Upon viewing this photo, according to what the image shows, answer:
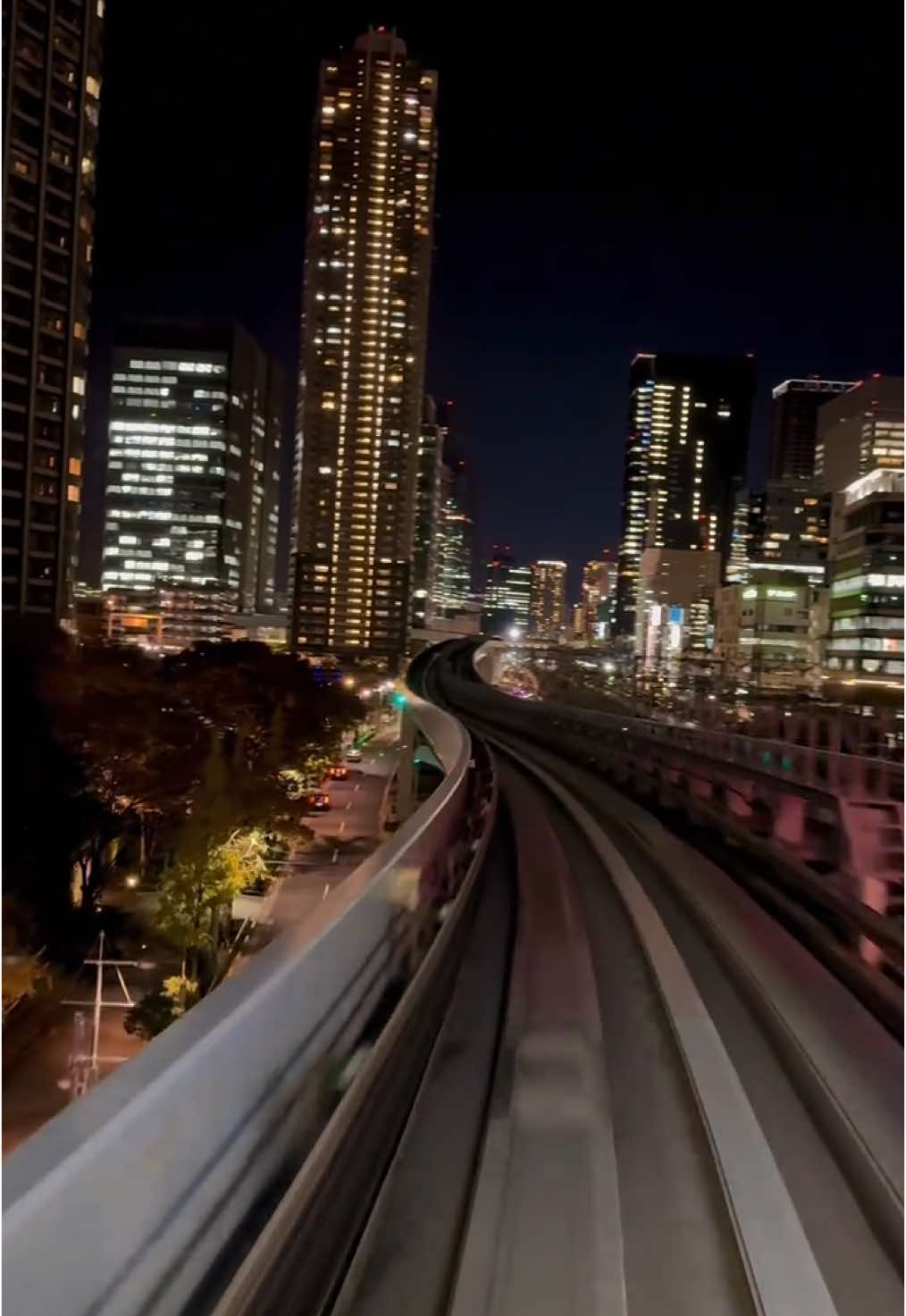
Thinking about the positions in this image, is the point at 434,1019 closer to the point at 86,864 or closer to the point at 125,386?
the point at 86,864

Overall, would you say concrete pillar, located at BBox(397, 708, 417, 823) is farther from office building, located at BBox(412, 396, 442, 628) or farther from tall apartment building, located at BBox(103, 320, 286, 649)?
office building, located at BBox(412, 396, 442, 628)

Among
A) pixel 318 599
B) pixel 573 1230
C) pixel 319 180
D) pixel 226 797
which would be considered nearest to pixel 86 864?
pixel 226 797

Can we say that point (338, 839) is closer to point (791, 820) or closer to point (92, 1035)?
point (92, 1035)

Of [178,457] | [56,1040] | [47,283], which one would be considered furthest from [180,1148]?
[178,457]

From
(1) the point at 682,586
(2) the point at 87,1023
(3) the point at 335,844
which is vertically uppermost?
(1) the point at 682,586

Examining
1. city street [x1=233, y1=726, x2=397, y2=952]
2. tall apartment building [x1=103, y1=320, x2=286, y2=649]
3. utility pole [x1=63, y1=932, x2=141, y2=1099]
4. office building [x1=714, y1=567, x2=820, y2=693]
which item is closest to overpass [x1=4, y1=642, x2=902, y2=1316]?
city street [x1=233, y1=726, x2=397, y2=952]

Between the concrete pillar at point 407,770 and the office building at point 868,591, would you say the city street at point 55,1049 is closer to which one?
the concrete pillar at point 407,770

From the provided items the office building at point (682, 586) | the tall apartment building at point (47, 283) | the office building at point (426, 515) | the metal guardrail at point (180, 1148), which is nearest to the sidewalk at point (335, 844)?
the metal guardrail at point (180, 1148)
